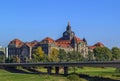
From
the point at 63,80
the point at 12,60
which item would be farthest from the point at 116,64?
the point at 12,60

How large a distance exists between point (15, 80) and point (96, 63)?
36.5 m

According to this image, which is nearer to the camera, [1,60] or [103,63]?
[103,63]

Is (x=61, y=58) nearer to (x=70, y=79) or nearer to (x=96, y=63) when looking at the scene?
(x=96, y=63)

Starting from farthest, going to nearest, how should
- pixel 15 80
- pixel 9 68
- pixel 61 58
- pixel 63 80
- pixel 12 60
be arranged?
1. pixel 61 58
2. pixel 12 60
3. pixel 9 68
4. pixel 63 80
5. pixel 15 80

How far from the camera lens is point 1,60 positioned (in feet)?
607

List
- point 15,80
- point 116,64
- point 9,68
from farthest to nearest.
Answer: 1. point 9,68
2. point 116,64
3. point 15,80

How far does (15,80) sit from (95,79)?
76.0ft

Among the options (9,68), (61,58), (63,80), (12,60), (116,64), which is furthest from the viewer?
(61,58)

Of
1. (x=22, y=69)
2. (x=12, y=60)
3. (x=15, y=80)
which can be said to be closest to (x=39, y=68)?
(x=22, y=69)

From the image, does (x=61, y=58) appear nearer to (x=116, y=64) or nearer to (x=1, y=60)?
(x=1, y=60)

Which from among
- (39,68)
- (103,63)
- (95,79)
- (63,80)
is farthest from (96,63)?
(39,68)

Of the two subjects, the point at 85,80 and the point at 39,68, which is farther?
the point at 39,68

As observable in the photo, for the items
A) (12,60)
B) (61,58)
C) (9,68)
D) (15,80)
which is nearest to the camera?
(15,80)

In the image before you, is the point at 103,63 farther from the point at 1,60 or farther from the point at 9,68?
the point at 1,60
